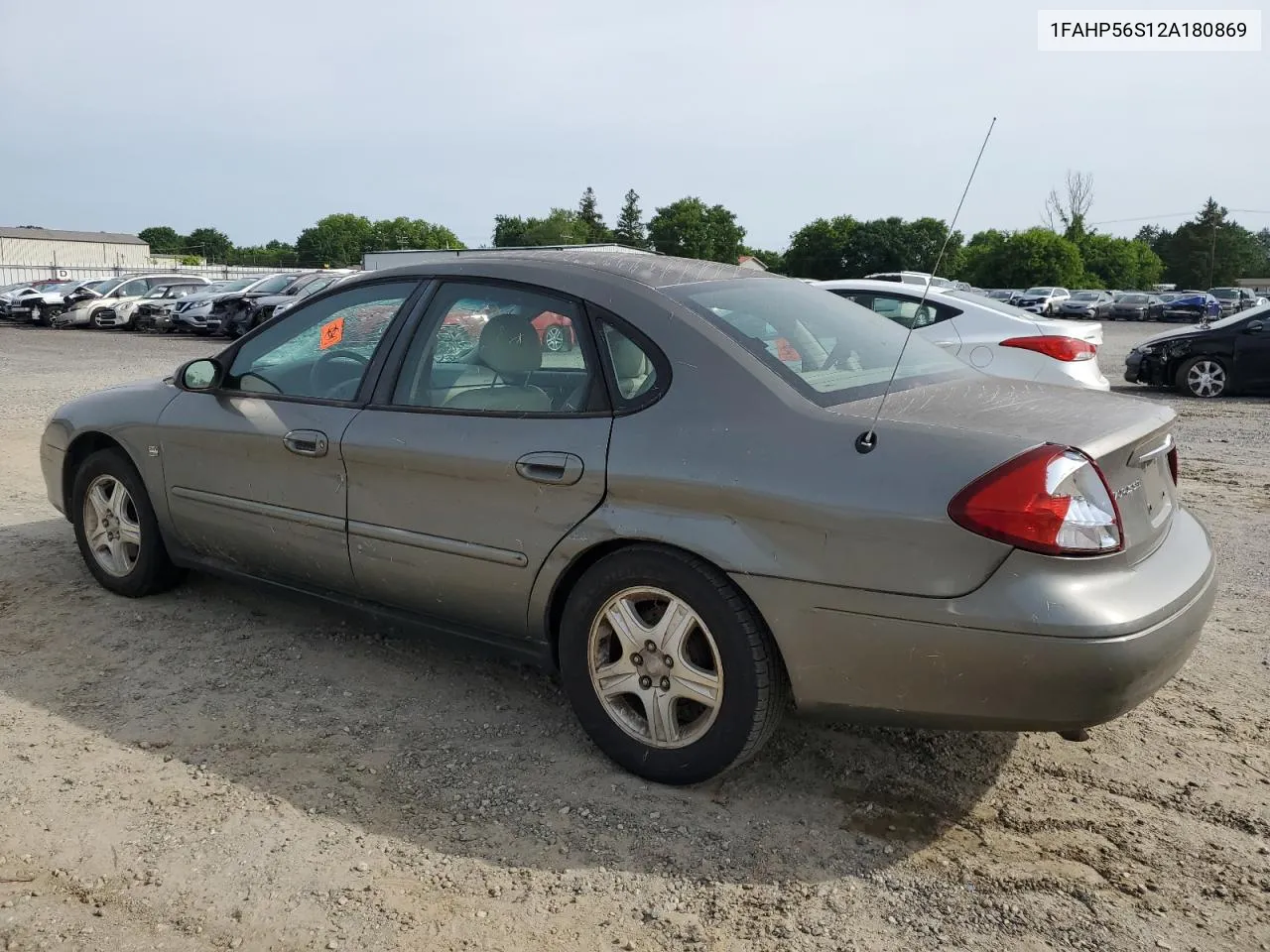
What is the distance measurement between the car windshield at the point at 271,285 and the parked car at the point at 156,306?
275cm

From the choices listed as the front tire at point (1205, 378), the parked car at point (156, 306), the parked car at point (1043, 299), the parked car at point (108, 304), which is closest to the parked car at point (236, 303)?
the parked car at point (156, 306)

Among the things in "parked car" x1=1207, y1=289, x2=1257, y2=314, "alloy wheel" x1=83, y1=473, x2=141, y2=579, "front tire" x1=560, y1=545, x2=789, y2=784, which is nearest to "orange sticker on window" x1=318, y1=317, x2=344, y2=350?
"alloy wheel" x1=83, y1=473, x2=141, y2=579

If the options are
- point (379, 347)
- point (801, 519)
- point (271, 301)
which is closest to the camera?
point (801, 519)

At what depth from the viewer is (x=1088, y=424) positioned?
2953 millimetres

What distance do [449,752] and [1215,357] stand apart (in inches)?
528

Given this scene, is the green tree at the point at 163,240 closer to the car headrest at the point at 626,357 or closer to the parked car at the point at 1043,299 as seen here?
the parked car at the point at 1043,299

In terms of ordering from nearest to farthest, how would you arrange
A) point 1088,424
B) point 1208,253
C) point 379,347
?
point 1088,424 → point 379,347 → point 1208,253

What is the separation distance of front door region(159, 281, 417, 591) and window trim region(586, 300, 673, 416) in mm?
897

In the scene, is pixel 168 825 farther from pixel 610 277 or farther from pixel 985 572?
pixel 985 572

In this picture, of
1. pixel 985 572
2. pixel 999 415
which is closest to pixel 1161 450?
pixel 999 415

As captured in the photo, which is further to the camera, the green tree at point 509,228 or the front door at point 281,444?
the green tree at point 509,228

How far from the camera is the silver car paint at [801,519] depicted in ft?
8.75

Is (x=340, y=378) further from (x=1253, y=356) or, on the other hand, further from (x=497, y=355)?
(x=1253, y=356)

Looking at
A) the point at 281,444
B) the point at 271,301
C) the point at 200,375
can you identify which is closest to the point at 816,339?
the point at 281,444
